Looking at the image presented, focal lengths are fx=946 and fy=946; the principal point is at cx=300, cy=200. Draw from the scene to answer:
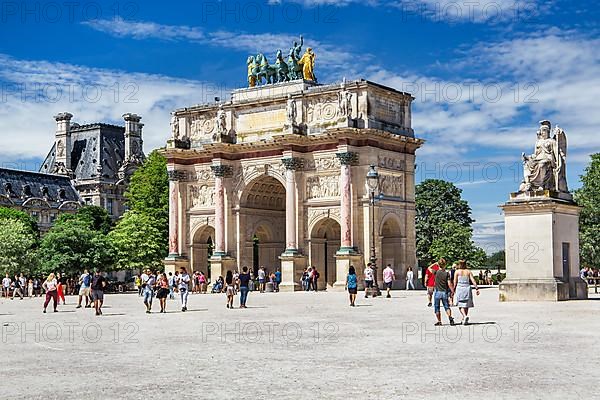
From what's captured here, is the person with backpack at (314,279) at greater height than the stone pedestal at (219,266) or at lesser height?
lesser

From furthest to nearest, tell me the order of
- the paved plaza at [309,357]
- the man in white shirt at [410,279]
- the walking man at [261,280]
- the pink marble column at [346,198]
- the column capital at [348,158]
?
1. the walking man at [261,280]
2. the column capital at [348,158]
3. the pink marble column at [346,198]
4. the man in white shirt at [410,279]
5. the paved plaza at [309,357]

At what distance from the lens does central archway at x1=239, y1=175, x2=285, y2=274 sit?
2544 inches

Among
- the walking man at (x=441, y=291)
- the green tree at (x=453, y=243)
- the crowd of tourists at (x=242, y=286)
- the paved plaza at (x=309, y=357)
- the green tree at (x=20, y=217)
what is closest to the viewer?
the paved plaza at (x=309, y=357)

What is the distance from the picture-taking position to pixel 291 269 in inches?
2367

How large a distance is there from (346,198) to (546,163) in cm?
2488

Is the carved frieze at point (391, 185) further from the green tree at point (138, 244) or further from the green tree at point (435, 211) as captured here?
the green tree at point (435, 211)

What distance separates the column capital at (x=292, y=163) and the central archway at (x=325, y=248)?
381cm

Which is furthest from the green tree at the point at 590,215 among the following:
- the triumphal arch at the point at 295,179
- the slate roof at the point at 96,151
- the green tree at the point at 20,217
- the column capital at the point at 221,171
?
the slate roof at the point at 96,151

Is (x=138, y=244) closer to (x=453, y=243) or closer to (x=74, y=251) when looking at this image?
(x=74, y=251)

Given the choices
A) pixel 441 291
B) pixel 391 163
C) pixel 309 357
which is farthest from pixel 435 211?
pixel 309 357

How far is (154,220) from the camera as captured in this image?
7762 centimetres

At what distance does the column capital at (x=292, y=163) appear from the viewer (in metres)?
60.4

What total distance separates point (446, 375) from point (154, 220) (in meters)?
65.0

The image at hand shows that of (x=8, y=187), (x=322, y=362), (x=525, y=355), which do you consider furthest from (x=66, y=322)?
(x=8, y=187)
